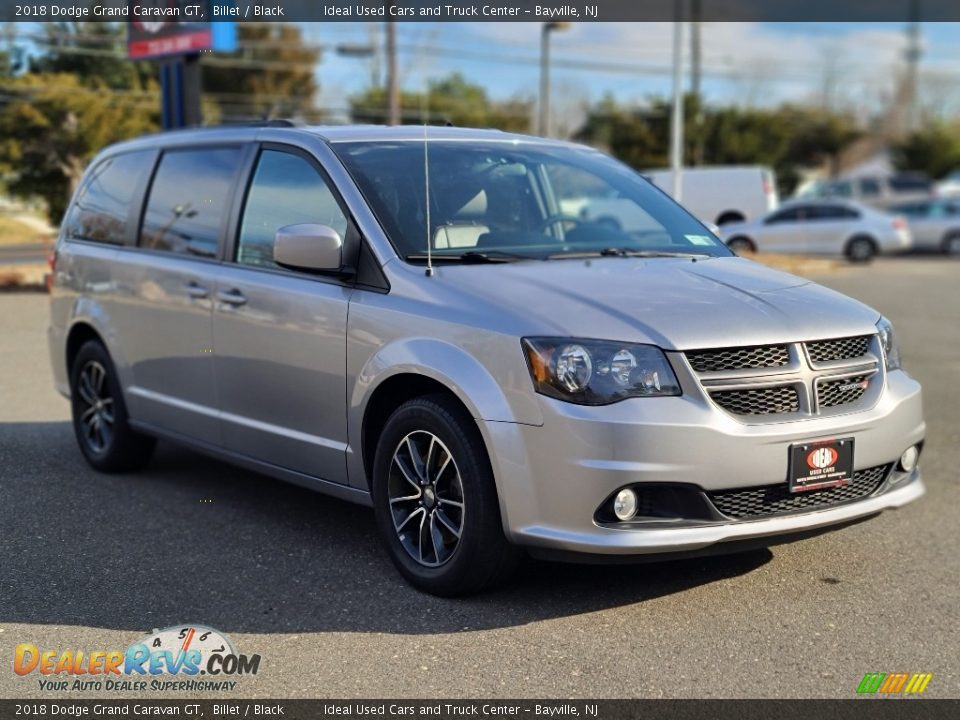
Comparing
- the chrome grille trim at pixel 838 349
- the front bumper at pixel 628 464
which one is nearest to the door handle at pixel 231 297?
the front bumper at pixel 628 464

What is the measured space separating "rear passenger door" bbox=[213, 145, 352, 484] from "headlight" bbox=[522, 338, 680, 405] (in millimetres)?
1113

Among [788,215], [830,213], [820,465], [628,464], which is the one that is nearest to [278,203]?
[628,464]

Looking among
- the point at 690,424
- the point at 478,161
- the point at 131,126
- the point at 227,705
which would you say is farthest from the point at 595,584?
the point at 131,126

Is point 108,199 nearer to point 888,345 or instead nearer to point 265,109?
point 888,345

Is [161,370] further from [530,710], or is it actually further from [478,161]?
[530,710]

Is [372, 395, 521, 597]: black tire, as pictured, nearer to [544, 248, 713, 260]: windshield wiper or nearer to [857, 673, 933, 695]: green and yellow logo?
[544, 248, 713, 260]: windshield wiper

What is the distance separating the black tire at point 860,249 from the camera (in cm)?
2830

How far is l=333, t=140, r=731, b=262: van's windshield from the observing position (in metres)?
5.08

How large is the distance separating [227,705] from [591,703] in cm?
111

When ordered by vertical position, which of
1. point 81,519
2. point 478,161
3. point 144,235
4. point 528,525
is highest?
point 478,161

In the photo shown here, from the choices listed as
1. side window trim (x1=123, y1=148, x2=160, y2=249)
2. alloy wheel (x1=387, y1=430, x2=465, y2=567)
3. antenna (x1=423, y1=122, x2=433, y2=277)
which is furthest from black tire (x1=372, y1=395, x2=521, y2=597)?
side window trim (x1=123, y1=148, x2=160, y2=249)

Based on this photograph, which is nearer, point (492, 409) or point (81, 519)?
point (492, 409)

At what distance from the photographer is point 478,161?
5.58 meters

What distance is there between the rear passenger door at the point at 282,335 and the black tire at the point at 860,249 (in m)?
24.8
